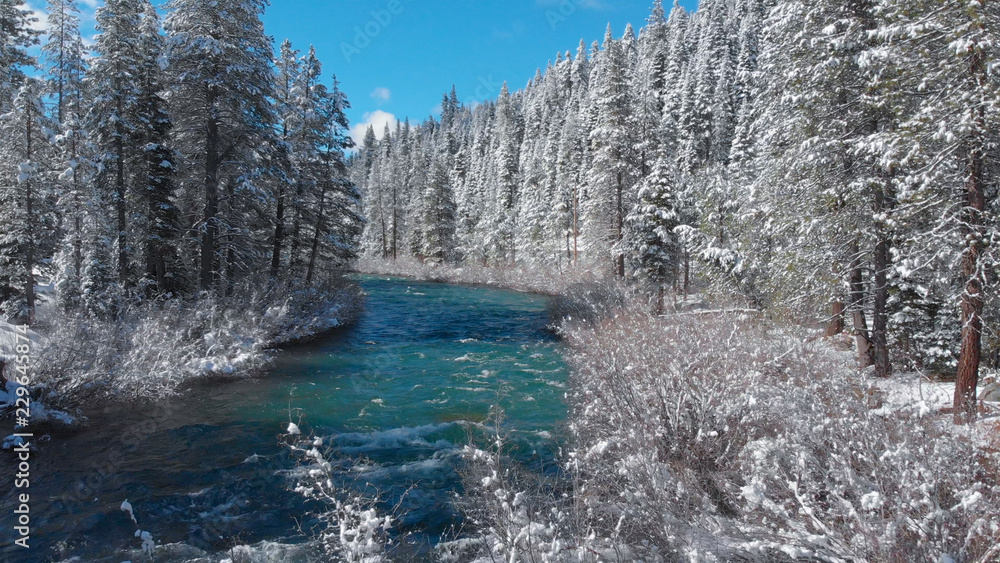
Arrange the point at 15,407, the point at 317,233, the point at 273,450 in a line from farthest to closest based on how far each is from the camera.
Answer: the point at 317,233 < the point at 15,407 < the point at 273,450

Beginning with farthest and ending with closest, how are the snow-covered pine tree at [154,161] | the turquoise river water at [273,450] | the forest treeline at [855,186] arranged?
the snow-covered pine tree at [154,161]
the forest treeline at [855,186]
the turquoise river water at [273,450]

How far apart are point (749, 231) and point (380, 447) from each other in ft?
38.9

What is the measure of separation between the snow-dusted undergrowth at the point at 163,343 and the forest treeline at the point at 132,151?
54.8 inches

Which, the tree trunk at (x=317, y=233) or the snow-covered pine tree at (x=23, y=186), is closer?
the snow-covered pine tree at (x=23, y=186)

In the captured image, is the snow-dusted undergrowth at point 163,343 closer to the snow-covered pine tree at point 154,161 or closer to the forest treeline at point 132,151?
the forest treeline at point 132,151

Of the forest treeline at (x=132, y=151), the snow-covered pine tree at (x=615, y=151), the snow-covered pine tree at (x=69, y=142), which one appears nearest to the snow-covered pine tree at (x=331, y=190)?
the forest treeline at (x=132, y=151)

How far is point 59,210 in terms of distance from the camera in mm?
17203

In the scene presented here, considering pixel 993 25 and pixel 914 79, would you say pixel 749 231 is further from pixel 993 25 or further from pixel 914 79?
pixel 993 25

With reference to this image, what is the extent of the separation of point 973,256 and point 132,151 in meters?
24.0

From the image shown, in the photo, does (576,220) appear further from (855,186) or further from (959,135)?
(959,135)

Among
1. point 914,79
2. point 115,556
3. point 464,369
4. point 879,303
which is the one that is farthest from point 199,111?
point 879,303

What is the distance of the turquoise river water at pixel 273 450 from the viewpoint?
665 cm

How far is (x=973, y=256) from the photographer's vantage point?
726 cm

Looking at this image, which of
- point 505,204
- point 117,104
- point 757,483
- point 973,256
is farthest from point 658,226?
point 505,204
